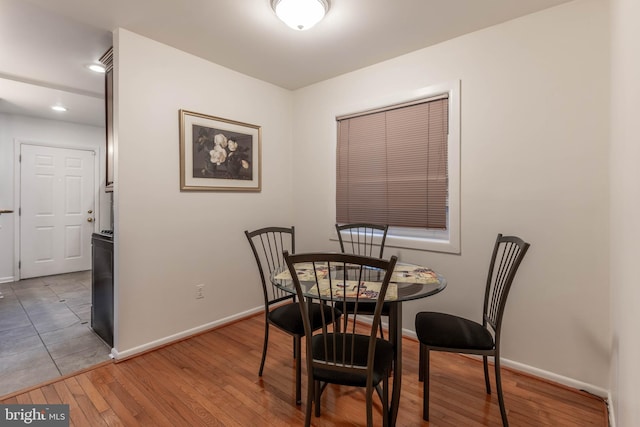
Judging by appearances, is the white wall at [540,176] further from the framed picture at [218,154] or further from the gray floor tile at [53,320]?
the gray floor tile at [53,320]

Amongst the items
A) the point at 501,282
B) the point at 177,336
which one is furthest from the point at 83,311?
the point at 501,282

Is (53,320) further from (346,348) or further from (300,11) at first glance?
(300,11)

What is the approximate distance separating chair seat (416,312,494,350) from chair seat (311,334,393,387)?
0.27m

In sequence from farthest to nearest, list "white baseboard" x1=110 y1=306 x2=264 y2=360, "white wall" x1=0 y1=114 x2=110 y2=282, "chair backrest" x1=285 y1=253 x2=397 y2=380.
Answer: "white wall" x1=0 y1=114 x2=110 y2=282
"white baseboard" x1=110 y1=306 x2=264 y2=360
"chair backrest" x1=285 y1=253 x2=397 y2=380

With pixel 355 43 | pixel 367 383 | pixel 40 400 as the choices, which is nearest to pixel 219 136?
pixel 355 43

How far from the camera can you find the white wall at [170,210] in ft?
7.95

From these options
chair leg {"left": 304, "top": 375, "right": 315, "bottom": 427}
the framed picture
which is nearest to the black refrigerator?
the framed picture

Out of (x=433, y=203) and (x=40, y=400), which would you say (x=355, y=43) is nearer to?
(x=433, y=203)

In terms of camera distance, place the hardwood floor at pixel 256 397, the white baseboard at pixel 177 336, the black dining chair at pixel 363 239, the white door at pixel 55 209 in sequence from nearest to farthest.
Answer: the hardwood floor at pixel 256 397
the white baseboard at pixel 177 336
the black dining chair at pixel 363 239
the white door at pixel 55 209

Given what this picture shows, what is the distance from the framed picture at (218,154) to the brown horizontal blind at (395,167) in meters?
0.90

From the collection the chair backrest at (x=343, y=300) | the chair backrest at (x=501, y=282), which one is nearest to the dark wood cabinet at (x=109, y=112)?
the chair backrest at (x=343, y=300)

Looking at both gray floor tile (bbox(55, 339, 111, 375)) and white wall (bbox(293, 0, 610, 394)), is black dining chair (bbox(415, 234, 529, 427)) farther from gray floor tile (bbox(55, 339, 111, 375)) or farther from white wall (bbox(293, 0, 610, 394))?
gray floor tile (bbox(55, 339, 111, 375))

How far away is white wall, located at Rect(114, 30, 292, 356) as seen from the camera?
95.4 inches

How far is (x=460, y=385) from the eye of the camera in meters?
2.07
